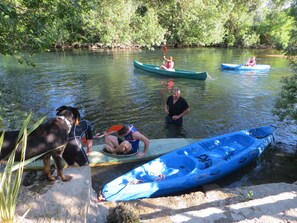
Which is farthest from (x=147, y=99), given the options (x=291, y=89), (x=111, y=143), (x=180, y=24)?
(x=180, y=24)

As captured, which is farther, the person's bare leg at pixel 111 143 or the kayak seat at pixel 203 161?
the person's bare leg at pixel 111 143

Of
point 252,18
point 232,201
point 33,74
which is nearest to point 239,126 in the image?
point 232,201

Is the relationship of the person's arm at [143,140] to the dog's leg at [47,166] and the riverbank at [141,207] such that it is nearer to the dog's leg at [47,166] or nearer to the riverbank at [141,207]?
the riverbank at [141,207]

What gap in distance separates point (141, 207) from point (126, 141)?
2.06 meters

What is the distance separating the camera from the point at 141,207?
413 cm

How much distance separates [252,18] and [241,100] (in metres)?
31.4

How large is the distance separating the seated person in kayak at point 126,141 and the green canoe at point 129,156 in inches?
5.4

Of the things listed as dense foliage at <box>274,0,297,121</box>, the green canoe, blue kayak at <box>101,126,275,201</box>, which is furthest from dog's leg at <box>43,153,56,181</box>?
dense foliage at <box>274,0,297,121</box>

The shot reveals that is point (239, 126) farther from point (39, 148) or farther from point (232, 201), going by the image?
point (39, 148)

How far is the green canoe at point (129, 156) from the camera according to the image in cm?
574

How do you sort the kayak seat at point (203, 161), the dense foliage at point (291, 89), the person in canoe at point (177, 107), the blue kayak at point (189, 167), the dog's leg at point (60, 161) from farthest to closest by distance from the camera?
the person in canoe at point (177, 107) → the dense foliage at point (291, 89) → the kayak seat at point (203, 161) → the blue kayak at point (189, 167) → the dog's leg at point (60, 161)

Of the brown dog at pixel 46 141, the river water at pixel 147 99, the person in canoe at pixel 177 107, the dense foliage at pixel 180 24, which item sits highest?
the dense foliage at pixel 180 24

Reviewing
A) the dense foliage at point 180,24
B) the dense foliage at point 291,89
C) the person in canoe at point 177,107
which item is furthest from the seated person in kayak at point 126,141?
Result: the dense foliage at point 180,24

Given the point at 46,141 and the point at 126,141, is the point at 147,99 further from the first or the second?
the point at 46,141
